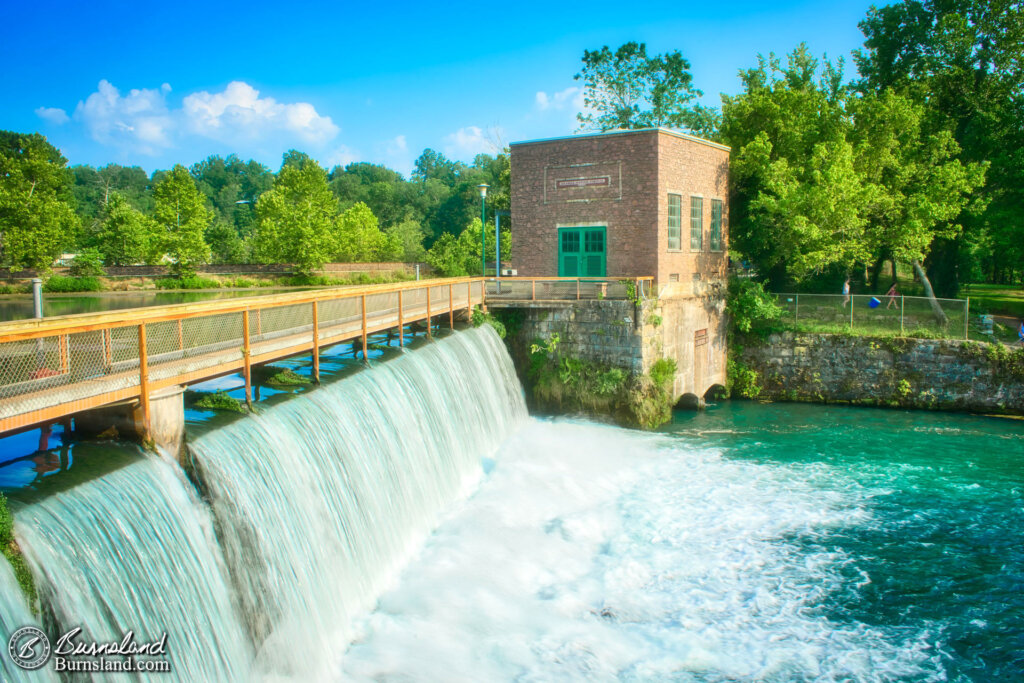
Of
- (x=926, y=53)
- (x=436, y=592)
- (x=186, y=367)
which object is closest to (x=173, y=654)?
(x=186, y=367)

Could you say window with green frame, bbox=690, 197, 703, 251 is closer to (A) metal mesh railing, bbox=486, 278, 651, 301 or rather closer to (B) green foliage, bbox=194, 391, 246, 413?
(A) metal mesh railing, bbox=486, 278, 651, 301

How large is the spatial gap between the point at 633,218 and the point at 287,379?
48.2ft

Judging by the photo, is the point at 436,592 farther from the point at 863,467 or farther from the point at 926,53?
the point at 926,53

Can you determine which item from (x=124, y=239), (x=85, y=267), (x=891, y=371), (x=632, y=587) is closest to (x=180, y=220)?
(x=124, y=239)

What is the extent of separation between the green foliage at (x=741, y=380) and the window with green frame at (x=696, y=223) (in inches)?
169

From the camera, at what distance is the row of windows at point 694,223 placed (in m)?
24.7

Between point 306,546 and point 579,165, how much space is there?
17893 mm

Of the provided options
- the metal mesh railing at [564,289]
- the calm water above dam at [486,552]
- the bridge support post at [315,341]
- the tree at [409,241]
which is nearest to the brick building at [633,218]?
the metal mesh railing at [564,289]

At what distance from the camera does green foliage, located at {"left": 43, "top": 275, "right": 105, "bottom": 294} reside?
1342 inches

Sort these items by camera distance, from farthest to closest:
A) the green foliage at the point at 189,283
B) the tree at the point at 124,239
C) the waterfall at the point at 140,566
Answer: the tree at the point at 124,239 < the green foliage at the point at 189,283 < the waterfall at the point at 140,566

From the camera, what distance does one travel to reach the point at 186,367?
9141mm

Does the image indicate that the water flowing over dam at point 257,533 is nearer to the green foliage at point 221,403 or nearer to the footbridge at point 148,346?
the green foliage at point 221,403

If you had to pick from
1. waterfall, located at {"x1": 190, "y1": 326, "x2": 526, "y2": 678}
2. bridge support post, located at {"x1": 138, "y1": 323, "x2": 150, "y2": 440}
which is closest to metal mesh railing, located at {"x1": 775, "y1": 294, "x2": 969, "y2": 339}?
waterfall, located at {"x1": 190, "y1": 326, "x2": 526, "y2": 678}

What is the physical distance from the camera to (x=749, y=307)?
24.7 meters
